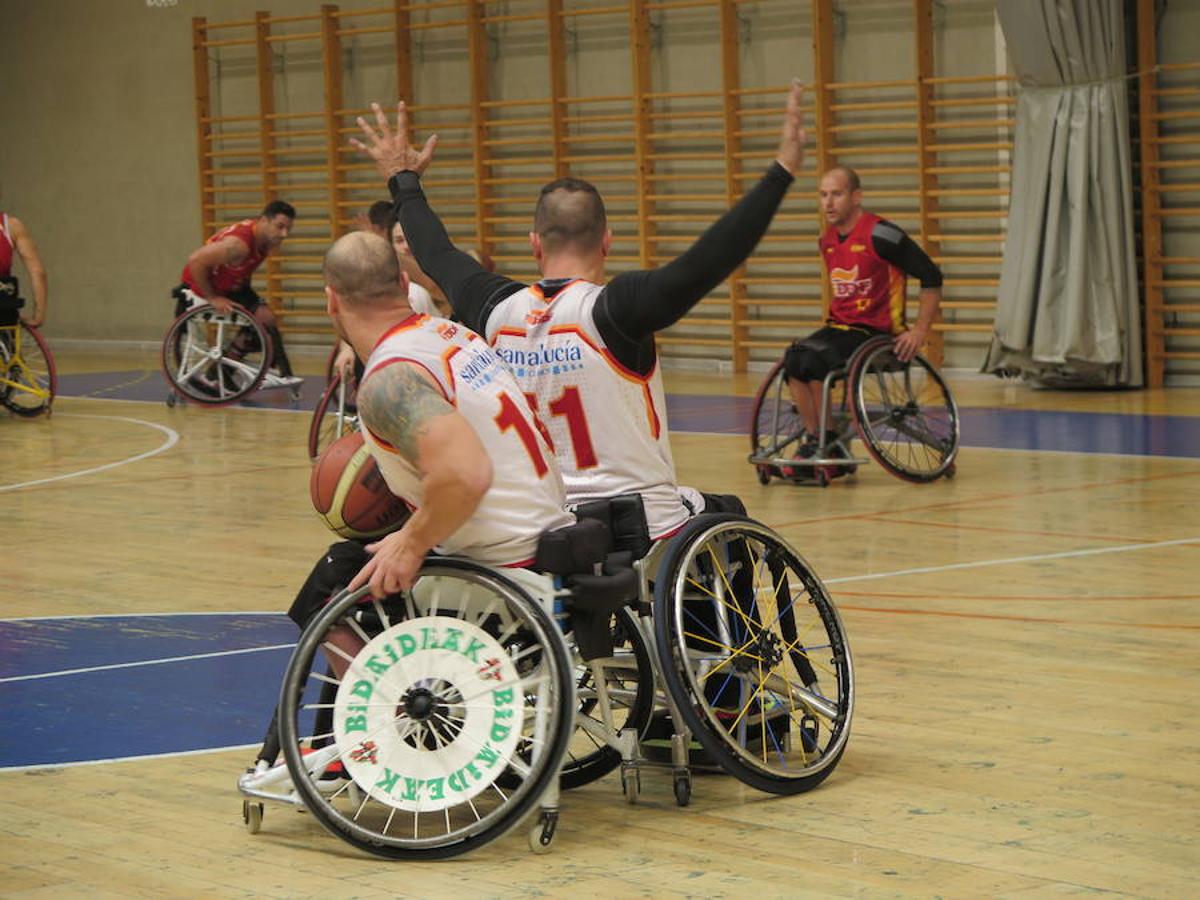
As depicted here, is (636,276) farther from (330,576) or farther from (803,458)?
(803,458)

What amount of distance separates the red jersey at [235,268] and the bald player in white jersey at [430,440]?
28.8ft

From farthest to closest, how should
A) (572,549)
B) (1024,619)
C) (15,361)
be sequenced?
(15,361)
(1024,619)
(572,549)

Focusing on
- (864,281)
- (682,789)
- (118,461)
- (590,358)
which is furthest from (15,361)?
(682,789)

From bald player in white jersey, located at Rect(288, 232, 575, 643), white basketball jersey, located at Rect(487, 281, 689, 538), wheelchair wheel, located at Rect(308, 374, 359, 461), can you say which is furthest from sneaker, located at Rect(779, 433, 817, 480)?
bald player in white jersey, located at Rect(288, 232, 575, 643)

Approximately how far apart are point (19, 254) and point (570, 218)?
883cm

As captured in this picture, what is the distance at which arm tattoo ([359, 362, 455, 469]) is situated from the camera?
3.52 m

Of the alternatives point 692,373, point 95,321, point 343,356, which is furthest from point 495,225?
point 343,356

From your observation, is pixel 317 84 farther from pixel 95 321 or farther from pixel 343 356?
pixel 343 356

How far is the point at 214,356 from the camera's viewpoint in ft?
41.9

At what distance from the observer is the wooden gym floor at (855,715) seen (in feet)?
11.5

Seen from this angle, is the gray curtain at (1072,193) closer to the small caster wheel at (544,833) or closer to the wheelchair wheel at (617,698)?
the wheelchair wheel at (617,698)

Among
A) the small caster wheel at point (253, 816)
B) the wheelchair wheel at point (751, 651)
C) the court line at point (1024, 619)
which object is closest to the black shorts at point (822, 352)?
the court line at point (1024, 619)

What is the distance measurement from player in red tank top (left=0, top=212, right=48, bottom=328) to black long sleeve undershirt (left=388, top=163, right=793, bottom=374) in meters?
8.14

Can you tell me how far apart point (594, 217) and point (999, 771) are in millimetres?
1353
